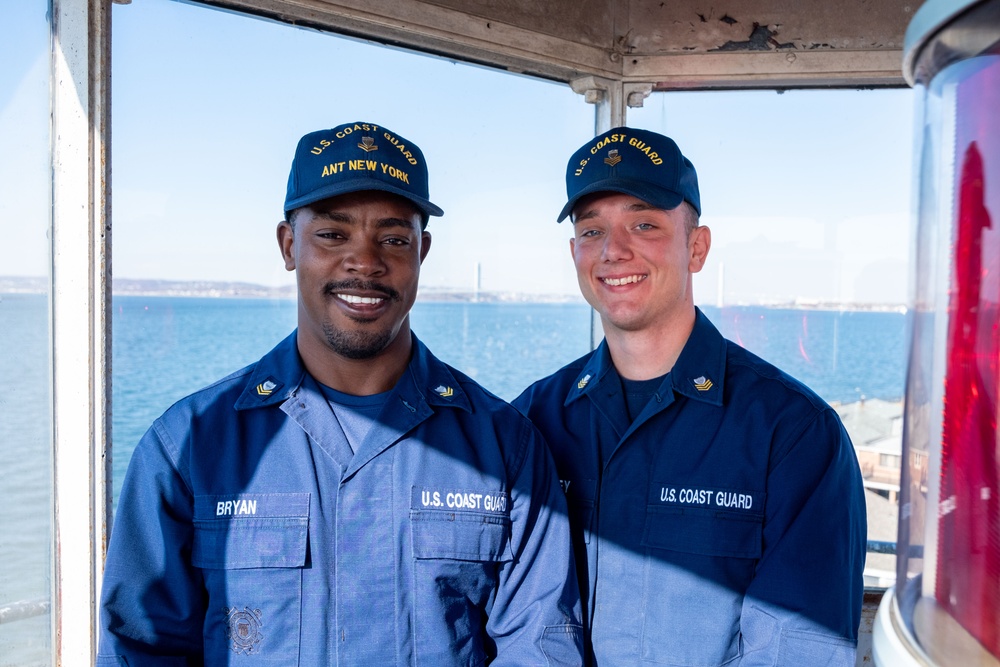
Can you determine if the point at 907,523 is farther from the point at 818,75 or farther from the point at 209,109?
the point at 209,109

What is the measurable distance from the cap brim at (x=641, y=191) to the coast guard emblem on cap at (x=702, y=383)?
1.56 ft

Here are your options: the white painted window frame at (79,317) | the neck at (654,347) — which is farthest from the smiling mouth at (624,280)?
the white painted window frame at (79,317)

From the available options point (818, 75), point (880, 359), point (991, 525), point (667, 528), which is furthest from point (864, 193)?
point (880, 359)

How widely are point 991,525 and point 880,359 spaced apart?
61.1 m

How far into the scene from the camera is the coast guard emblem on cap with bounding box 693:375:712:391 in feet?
6.95

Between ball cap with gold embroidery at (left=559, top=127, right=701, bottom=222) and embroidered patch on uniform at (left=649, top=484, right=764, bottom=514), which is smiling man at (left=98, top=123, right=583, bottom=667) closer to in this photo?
embroidered patch on uniform at (left=649, top=484, right=764, bottom=514)

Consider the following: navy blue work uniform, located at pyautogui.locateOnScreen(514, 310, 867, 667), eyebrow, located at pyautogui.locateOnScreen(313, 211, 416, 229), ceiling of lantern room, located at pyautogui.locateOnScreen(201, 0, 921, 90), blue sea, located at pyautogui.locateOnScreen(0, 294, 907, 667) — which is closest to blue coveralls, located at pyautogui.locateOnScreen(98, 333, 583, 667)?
navy blue work uniform, located at pyautogui.locateOnScreen(514, 310, 867, 667)

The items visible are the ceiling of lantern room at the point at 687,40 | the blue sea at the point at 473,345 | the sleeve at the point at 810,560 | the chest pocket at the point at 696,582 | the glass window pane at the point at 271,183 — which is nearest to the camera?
the sleeve at the point at 810,560

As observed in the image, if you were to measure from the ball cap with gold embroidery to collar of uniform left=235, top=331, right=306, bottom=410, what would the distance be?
0.86m

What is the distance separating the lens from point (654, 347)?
2.29m

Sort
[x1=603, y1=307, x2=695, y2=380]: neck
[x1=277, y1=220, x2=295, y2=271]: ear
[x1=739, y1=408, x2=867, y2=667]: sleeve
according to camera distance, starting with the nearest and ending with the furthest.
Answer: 1. [x1=739, y1=408, x2=867, y2=667]: sleeve
2. [x1=277, y1=220, x2=295, y2=271]: ear
3. [x1=603, y1=307, x2=695, y2=380]: neck

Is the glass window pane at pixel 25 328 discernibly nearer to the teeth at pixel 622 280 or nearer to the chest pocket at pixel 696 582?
the teeth at pixel 622 280

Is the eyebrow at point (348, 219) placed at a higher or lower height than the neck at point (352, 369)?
higher

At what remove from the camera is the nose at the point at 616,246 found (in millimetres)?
2262
